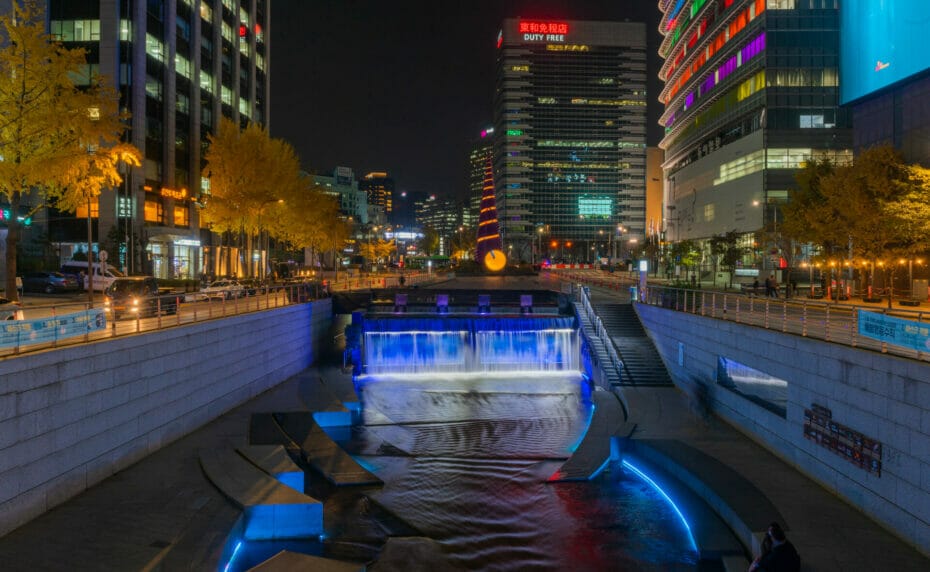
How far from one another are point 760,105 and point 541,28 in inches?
5584

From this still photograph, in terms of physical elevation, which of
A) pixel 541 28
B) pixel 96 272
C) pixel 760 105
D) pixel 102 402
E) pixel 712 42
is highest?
pixel 541 28

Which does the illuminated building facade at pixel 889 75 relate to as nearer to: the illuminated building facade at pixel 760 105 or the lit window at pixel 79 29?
the illuminated building facade at pixel 760 105

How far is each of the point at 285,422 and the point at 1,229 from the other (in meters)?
37.4

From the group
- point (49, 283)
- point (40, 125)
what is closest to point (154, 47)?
point (49, 283)

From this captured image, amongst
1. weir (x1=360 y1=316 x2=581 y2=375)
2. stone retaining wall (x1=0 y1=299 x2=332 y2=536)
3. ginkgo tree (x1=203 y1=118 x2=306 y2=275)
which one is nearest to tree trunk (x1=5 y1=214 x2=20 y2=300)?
stone retaining wall (x1=0 y1=299 x2=332 y2=536)

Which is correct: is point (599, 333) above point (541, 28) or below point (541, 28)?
below

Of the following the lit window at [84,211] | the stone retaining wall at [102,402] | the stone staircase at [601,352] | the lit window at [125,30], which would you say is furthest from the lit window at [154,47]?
the stone staircase at [601,352]

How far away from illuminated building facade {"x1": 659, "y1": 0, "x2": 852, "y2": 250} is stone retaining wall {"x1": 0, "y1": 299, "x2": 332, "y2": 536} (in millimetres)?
54062

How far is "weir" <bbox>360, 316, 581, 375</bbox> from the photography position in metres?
37.7

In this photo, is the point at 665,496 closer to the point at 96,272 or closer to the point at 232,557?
the point at 232,557

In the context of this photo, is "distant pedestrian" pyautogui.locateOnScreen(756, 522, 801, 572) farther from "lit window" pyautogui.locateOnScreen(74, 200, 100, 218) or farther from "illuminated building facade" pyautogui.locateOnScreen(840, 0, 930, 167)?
"lit window" pyautogui.locateOnScreen(74, 200, 100, 218)

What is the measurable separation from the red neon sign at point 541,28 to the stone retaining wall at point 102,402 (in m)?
195

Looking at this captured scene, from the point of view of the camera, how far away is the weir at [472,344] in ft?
124

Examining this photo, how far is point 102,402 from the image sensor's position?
49.9 feet
